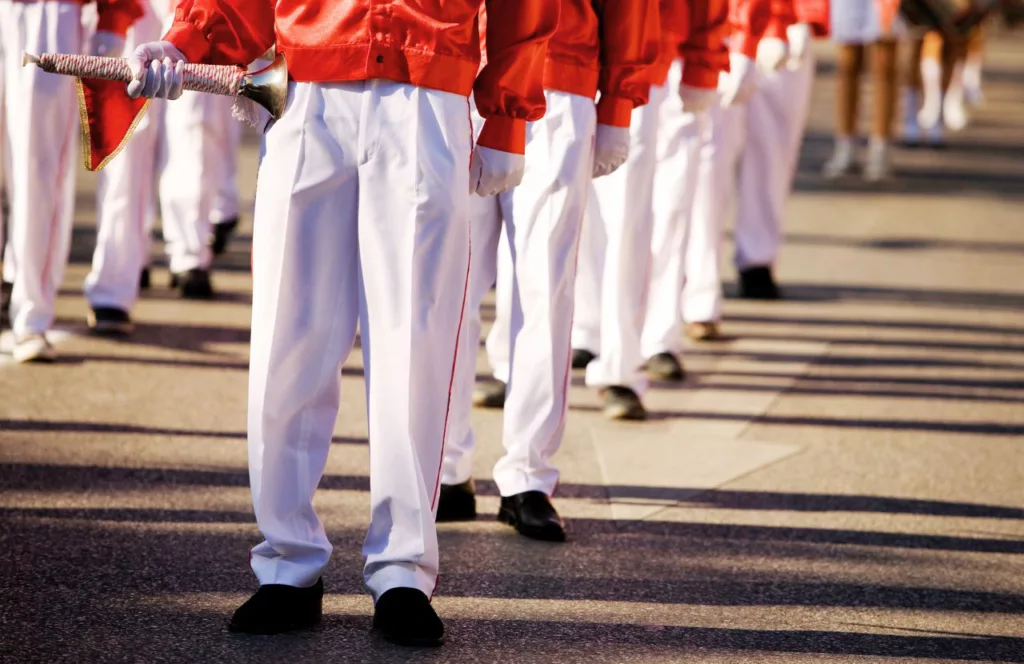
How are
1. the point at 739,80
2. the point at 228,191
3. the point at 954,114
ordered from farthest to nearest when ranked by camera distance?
1. the point at 954,114
2. the point at 228,191
3. the point at 739,80

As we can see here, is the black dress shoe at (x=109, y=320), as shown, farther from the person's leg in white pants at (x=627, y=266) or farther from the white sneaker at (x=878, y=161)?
the white sneaker at (x=878, y=161)

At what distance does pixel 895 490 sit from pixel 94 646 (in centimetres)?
318

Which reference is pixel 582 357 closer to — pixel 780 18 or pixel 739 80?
pixel 739 80

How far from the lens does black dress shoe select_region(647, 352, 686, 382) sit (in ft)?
25.2

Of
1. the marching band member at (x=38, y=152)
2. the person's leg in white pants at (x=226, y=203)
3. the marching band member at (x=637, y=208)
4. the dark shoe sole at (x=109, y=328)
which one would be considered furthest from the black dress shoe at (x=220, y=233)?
the marching band member at (x=637, y=208)

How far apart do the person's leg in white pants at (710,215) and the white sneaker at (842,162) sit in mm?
6926

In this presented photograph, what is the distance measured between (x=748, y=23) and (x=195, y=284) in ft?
10.2

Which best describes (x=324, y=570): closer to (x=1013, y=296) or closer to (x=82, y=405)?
(x=82, y=405)

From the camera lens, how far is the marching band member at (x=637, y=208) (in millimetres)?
6699

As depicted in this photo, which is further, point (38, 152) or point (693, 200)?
point (693, 200)

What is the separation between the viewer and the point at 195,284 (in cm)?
870

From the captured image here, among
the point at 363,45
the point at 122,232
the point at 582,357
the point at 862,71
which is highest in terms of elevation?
the point at 862,71

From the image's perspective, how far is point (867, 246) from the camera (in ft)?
39.5

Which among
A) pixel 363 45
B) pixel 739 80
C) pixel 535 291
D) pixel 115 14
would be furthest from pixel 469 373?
pixel 739 80
